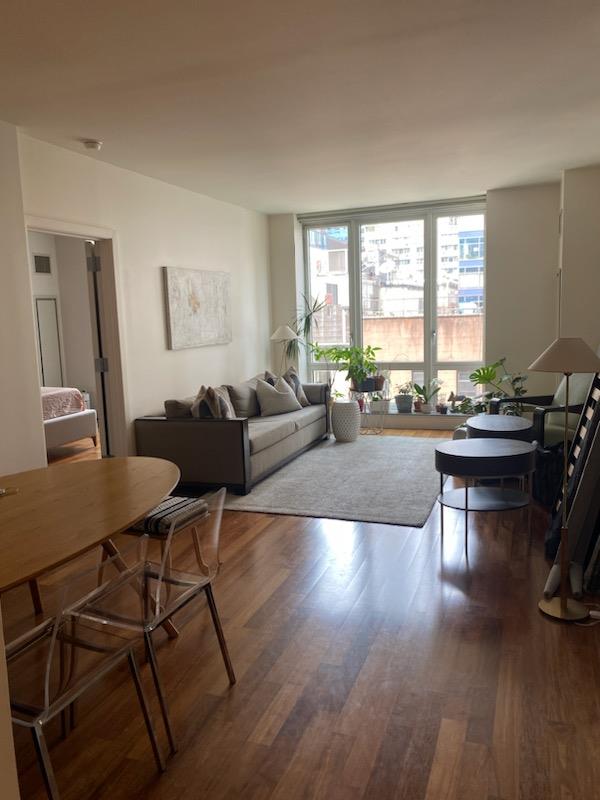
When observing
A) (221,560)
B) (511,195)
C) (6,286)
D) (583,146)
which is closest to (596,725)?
(221,560)

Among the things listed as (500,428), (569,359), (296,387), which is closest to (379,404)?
(296,387)

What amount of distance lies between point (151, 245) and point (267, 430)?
1904 mm

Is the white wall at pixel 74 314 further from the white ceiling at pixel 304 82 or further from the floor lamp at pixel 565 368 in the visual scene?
the floor lamp at pixel 565 368

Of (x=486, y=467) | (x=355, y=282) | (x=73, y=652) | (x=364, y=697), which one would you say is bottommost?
(x=364, y=697)

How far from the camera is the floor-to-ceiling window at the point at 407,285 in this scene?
7344mm

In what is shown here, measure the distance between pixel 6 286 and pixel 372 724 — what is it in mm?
3186

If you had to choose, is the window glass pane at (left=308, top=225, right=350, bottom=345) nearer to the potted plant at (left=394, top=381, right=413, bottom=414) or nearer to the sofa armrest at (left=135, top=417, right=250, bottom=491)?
the potted plant at (left=394, top=381, right=413, bottom=414)

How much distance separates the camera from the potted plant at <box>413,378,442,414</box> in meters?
7.62

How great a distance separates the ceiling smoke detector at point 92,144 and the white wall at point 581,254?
418 cm

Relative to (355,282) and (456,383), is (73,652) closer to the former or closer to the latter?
(456,383)

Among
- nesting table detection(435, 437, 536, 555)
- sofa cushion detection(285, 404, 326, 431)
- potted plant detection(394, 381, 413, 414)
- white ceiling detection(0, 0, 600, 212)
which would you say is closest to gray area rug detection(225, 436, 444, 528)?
sofa cushion detection(285, 404, 326, 431)

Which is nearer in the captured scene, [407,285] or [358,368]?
[358,368]

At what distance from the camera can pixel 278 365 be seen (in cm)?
797

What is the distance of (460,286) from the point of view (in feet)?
24.2
